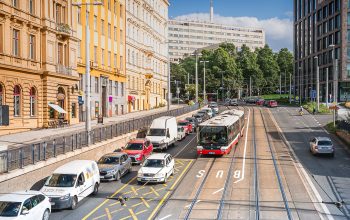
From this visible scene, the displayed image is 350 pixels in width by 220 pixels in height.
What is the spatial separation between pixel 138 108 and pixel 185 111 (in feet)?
35.1

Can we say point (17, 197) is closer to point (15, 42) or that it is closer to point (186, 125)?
point (15, 42)

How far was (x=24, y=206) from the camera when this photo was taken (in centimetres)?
1680

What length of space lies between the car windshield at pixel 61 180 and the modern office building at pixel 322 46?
61.6 meters

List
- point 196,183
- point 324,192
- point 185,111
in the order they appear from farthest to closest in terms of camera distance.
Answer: point 185,111 < point 196,183 < point 324,192

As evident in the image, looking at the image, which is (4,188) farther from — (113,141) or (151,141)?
(151,141)

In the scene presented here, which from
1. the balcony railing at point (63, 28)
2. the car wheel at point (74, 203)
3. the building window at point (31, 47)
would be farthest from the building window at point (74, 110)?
the car wheel at point (74, 203)

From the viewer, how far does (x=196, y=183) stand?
83.4 ft

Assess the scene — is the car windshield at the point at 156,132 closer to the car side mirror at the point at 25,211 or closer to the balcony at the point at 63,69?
the balcony at the point at 63,69

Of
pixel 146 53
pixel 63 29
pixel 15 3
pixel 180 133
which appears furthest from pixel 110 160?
pixel 146 53

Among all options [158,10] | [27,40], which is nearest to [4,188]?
[27,40]

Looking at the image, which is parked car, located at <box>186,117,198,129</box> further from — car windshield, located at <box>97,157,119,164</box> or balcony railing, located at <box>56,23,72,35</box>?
car windshield, located at <box>97,157,119,164</box>

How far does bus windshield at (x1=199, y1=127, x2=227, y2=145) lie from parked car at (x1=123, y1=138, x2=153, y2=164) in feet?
13.9

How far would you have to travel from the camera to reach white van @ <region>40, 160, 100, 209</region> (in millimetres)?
19953

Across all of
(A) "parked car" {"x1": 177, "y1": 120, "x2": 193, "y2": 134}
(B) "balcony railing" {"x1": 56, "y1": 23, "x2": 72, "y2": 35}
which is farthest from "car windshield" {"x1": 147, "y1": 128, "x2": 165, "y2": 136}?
(B) "balcony railing" {"x1": 56, "y1": 23, "x2": 72, "y2": 35}
